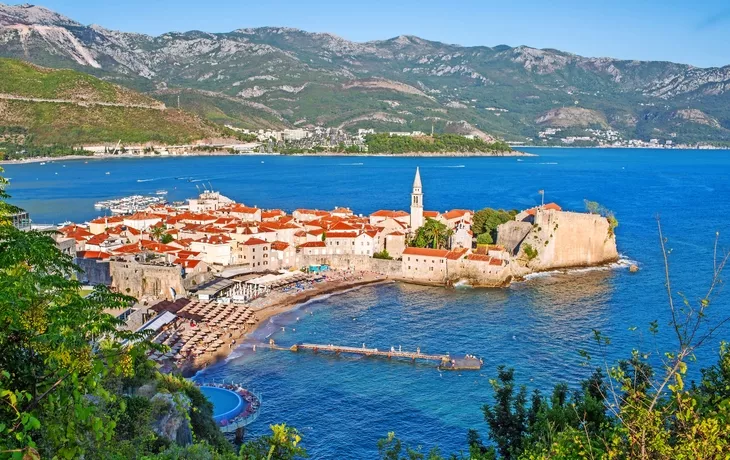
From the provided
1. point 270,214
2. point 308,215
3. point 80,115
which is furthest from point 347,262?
point 80,115

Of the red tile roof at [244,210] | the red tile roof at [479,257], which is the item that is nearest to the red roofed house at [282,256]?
the red tile roof at [244,210]

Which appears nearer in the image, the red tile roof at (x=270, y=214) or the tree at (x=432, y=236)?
Answer: the tree at (x=432, y=236)

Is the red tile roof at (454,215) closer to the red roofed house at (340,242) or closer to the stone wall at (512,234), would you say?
the stone wall at (512,234)

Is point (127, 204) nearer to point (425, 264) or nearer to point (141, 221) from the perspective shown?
point (141, 221)

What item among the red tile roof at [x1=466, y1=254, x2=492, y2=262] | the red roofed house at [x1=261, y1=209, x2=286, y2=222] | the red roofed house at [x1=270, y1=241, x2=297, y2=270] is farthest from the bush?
the red roofed house at [x1=261, y1=209, x2=286, y2=222]

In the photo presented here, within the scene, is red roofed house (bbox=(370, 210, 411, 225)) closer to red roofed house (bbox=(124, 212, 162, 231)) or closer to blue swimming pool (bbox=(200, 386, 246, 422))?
red roofed house (bbox=(124, 212, 162, 231))

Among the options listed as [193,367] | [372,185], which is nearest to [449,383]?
[193,367]

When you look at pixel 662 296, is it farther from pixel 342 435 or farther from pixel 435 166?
pixel 435 166
